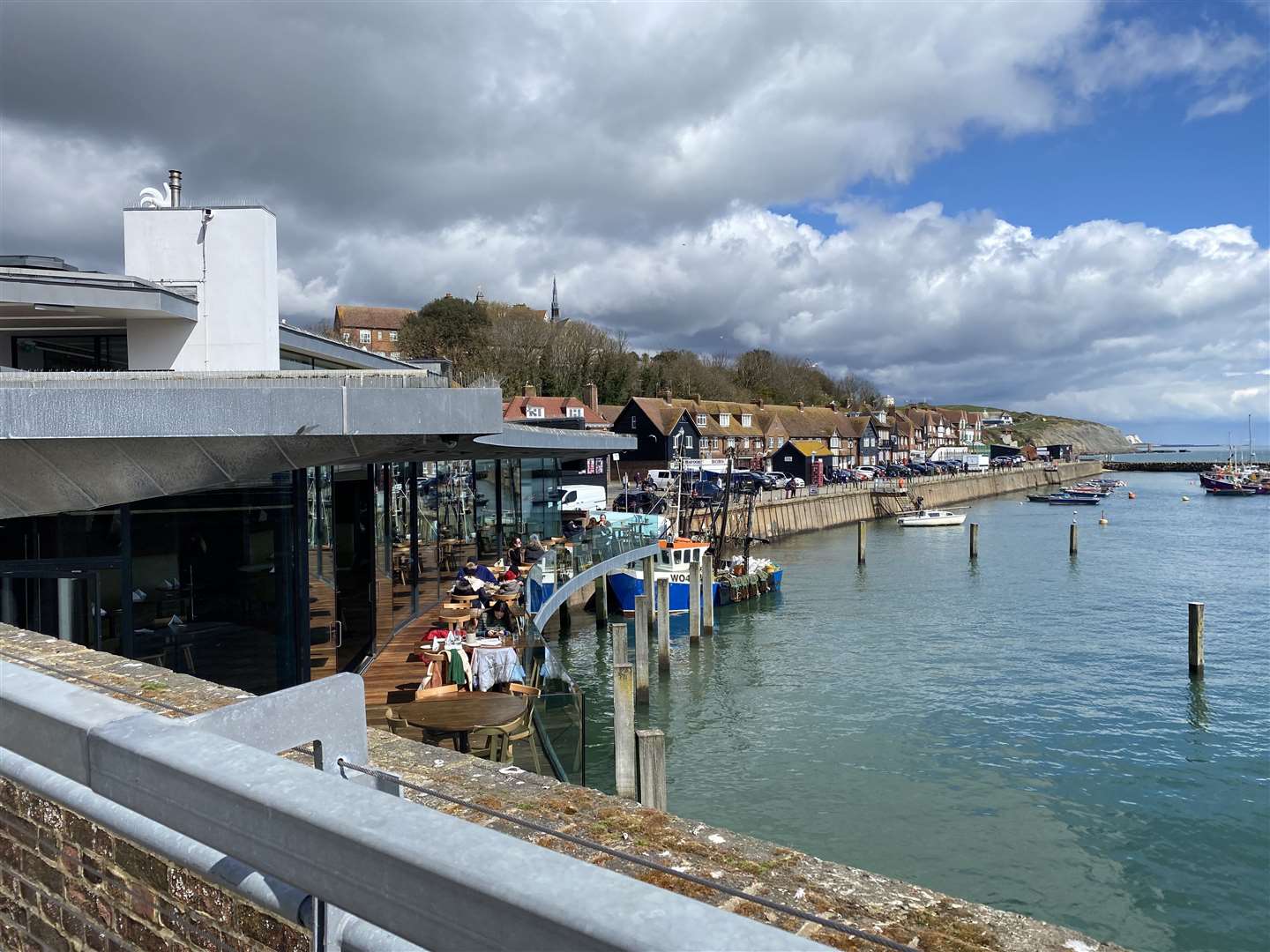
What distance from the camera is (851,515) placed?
7644cm

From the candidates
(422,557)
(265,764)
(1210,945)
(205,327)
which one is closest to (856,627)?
(422,557)

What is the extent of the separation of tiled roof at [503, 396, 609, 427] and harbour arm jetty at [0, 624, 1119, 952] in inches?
2343

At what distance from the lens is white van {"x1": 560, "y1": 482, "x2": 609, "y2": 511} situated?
4391cm

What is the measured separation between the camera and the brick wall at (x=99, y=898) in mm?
2646

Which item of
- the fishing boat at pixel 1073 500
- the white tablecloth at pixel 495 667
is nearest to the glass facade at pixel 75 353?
the white tablecloth at pixel 495 667

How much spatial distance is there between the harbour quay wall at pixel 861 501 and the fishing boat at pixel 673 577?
57.6 feet

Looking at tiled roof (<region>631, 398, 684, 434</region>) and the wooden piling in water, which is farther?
tiled roof (<region>631, 398, 684, 434</region>)

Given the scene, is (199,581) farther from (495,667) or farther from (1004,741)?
(1004,741)

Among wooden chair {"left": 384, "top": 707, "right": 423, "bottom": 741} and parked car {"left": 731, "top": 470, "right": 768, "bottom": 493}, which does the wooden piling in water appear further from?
parked car {"left": 731, "top": 470, "right": 768, "bottom": 493}

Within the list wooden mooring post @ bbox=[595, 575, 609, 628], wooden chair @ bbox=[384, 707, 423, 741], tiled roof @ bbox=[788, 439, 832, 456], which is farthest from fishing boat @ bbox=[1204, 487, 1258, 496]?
wooden chair @ bbox=[384, 707, 423, 741]

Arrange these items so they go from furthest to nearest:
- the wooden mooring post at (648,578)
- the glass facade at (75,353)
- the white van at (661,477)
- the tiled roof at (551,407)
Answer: the tiled roof at (551,407)
the white van at (661,477)
the wooden mooring post at (648,578)
the glass facade at (75,353)

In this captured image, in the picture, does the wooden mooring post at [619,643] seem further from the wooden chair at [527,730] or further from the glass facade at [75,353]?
the glass facade at [75,353]

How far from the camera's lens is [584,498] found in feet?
149

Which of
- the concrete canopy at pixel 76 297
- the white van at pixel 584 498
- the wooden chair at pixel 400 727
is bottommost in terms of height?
the wooden chair at pixel 400 727
